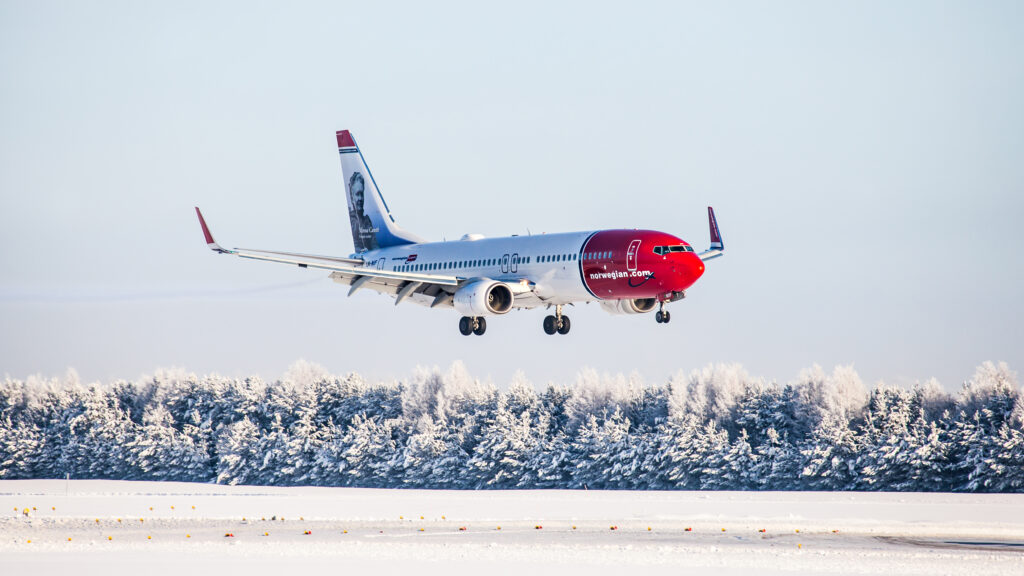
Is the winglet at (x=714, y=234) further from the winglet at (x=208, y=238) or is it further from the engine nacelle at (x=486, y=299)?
the winglet at (x=208, y=238)

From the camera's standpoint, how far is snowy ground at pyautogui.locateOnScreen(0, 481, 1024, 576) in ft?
160

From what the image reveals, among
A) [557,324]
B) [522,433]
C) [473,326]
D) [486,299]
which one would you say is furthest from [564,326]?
[522,433]

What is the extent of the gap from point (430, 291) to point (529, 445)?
195ft

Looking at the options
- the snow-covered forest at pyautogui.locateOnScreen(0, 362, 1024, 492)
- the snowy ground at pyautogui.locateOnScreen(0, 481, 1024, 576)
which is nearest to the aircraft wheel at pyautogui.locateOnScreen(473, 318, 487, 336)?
the snowy ground at pyautogui.locateOnScreen(0, 481, 1024, 576)

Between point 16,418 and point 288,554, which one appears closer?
point 288,554

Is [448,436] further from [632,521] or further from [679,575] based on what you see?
[679,575]

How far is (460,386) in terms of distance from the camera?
14062cm

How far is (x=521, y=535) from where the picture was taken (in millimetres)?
61688

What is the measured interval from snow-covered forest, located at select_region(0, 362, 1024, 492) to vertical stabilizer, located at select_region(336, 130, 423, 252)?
45184 mm

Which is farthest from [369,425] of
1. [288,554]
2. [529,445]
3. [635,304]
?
[288,554]

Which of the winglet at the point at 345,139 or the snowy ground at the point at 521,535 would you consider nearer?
the snowy ground at the point at 521,535

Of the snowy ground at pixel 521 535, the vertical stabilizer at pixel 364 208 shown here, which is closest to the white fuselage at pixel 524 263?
the vertical stabilizer at pixel 364 208

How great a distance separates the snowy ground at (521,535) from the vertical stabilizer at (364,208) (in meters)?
17.0

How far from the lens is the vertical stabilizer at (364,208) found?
83.6 m
